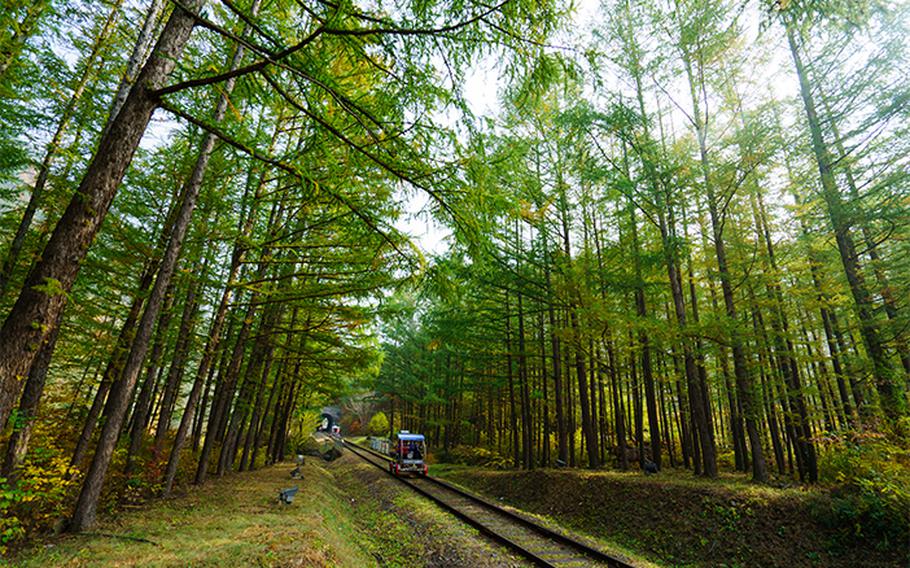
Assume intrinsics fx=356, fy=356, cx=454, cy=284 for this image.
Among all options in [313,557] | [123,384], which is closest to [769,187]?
[313,557]

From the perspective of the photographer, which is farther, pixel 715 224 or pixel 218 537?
pixel 715 224

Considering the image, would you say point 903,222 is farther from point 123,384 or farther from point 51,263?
point 123,384

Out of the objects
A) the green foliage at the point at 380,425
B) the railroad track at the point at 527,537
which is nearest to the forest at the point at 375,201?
the railroad track at the point at 527,537

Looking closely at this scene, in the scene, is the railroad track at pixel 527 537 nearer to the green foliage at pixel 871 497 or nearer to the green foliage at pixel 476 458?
the green foliage at pixel 871 497

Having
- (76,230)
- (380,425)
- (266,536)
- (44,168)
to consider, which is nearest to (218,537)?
(266,536)

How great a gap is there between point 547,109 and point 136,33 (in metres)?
12.6

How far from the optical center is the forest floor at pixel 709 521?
21.0 feet

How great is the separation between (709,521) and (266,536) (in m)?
8.85

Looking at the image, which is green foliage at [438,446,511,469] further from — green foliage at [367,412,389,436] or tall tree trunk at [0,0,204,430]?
tall tree trunk at [0,0,204,430]

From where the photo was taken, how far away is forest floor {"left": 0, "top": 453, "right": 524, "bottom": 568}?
486 cm

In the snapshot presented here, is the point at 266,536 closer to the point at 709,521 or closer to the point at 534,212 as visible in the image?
the point at 709,521

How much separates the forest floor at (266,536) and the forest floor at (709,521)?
345 centimetres

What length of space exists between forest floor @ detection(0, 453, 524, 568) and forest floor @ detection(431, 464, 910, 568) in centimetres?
345

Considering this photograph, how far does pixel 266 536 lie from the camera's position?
19.6 feet
